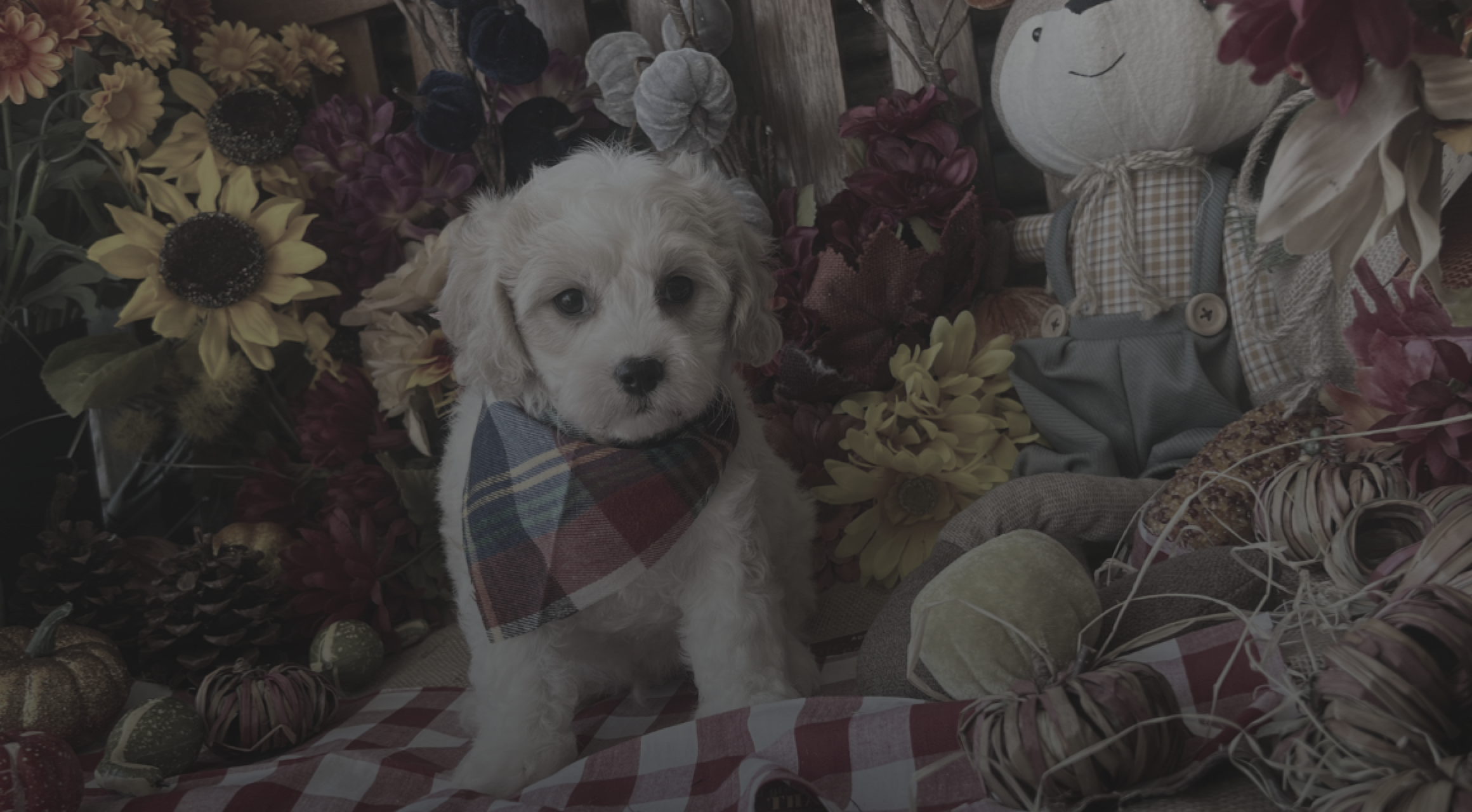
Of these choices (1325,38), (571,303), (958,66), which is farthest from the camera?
(958,66)

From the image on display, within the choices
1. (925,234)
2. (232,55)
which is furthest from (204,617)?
(925,234)

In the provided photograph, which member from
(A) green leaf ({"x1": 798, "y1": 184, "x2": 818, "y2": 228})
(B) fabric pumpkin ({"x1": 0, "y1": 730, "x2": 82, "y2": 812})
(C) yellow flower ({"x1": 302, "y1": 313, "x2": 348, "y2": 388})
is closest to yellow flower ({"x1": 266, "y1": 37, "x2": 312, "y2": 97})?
(C) yellow flower ({"x1": 302, "y1": 313, "x2": 348, "y2": 388})

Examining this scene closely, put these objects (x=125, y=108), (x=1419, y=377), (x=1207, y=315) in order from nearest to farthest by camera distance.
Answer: (x=1419, y=377), (x=1207, y=315), (x=125, y=108)

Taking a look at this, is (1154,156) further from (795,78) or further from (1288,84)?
(795,78)

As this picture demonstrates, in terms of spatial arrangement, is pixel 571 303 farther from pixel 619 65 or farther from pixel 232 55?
pixel 232 55

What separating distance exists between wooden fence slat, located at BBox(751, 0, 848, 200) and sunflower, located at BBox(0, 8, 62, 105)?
1.40 meters

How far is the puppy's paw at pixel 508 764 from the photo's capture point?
135 cm

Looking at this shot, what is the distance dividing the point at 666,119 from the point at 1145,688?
1.41 metres

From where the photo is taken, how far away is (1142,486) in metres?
1.61

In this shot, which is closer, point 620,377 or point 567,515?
point 620,377

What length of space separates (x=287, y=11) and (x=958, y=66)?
1672 millimetres

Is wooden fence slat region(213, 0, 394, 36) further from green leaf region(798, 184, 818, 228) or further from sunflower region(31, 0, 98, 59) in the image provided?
green leaf region(798, 184, 818, 228)

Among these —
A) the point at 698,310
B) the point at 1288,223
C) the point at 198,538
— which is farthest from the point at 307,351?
the point at 1288,223

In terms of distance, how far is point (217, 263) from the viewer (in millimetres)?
1882
